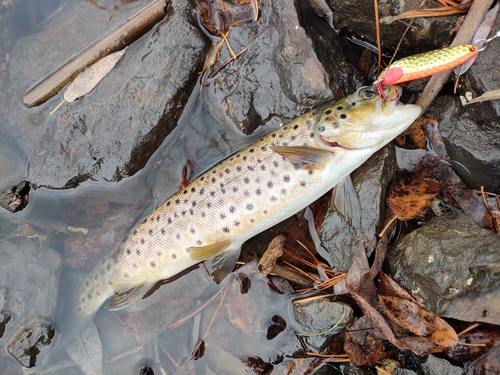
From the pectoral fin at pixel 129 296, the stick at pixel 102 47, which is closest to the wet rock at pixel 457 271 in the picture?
the pectoral fin at pixel 129 296

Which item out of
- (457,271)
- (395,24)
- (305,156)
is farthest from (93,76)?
(457,271)

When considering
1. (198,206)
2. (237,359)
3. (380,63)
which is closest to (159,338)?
(237,359)

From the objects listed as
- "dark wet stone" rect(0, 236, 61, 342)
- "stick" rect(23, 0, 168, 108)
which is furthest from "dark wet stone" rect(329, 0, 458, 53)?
"dark wet stone" rect(0, 236, 61, 342)

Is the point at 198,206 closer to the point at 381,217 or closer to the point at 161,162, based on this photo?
the point at 161,162

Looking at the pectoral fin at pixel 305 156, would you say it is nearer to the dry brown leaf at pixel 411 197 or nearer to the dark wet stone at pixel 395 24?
the dry brown leaf at pixel 411 197

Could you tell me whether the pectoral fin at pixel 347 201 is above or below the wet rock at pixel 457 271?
above

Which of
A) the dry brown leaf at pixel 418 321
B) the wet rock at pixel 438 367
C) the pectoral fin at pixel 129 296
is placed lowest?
the wet rock at pixel 438 367

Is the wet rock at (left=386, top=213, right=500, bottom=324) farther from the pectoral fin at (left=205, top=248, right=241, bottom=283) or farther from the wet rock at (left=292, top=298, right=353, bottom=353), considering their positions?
the pectoral fin at (left=205, top=248, right=241, bottom=283)
